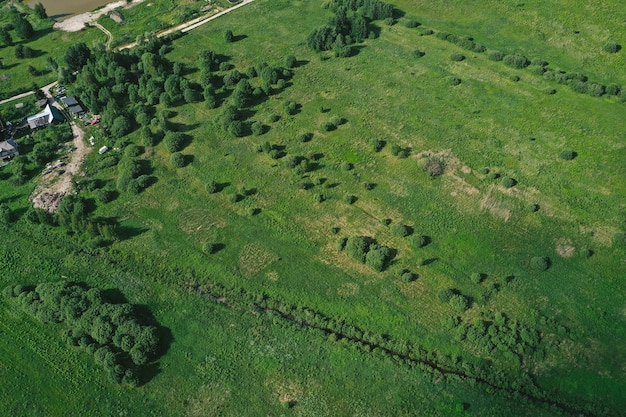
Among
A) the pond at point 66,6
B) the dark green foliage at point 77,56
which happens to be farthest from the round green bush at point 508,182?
the pond at point 66,6

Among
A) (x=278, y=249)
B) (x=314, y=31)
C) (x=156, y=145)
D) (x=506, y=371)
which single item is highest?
(x=314, y=31)

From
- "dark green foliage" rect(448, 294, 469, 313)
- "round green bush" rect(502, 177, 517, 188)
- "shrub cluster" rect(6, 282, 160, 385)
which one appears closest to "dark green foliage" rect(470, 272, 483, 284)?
"dark green foliage" rect(448, 294, 469, 313)

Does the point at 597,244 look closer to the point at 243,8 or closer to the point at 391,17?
the point at 391,17

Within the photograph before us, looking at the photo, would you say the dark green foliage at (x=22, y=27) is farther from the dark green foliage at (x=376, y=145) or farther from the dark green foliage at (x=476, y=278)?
the dark green foliage at (x=476, y=278)

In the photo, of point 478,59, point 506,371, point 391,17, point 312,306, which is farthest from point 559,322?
point 391,17

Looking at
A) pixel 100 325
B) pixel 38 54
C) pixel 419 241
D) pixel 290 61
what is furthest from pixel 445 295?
pixel 38 54

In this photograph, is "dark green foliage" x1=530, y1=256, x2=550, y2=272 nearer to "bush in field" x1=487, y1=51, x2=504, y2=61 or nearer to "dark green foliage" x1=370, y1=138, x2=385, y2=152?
"dark green foliage" x1=370, y1=138, x2=385, y2=152

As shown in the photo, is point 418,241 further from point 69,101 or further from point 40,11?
point 40,11
